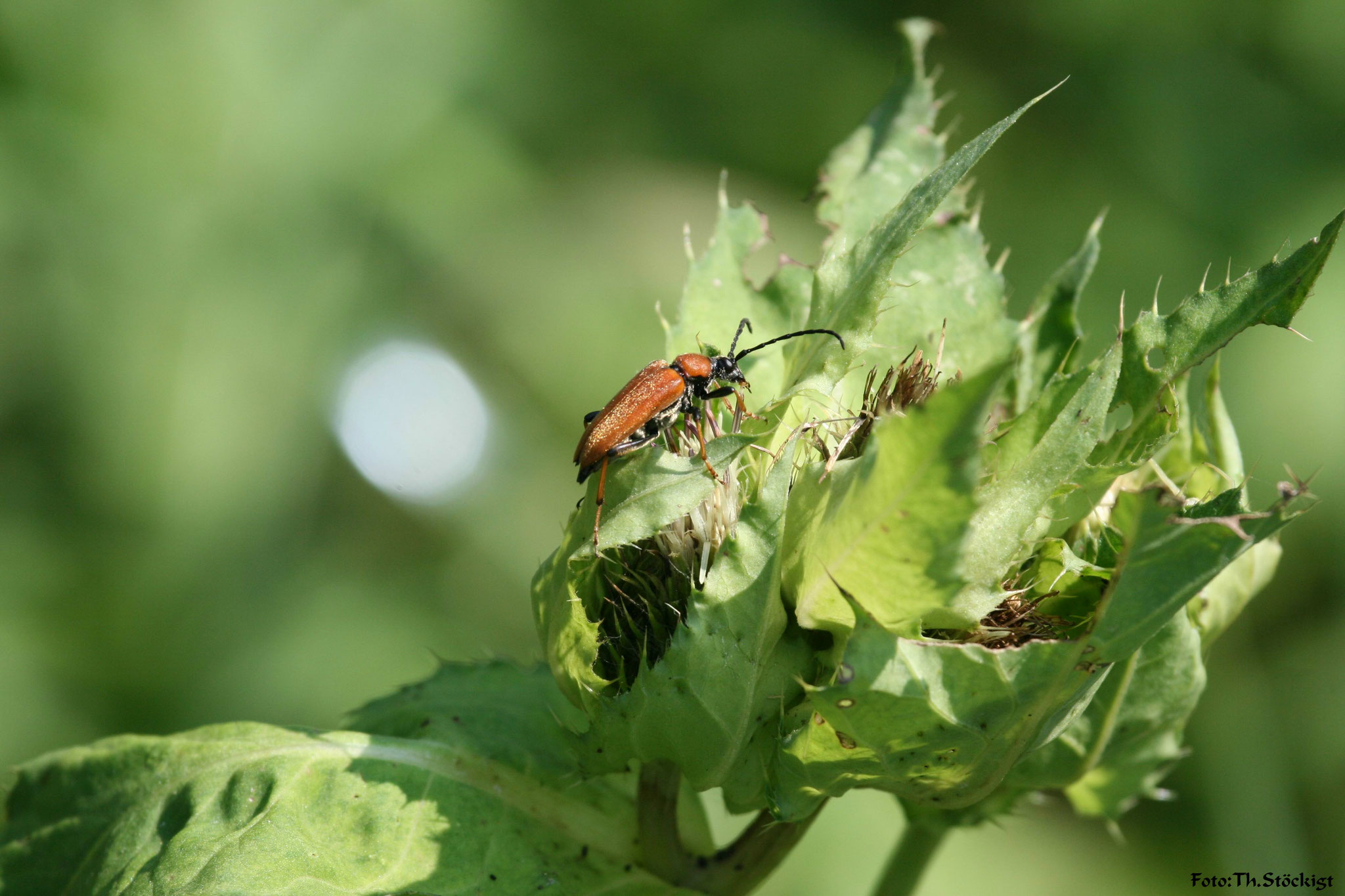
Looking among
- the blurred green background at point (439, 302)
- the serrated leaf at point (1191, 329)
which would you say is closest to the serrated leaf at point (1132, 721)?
the serrated leaf at point (1191, 329)

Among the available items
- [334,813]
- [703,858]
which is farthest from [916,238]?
[334,813]

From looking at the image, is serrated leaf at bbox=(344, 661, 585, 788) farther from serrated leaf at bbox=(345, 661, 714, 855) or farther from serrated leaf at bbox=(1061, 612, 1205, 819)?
serrated leaf at bbox=(1061, 612, 1205, 819)

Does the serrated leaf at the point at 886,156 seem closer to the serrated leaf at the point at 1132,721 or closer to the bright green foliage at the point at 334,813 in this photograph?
the serrated leaf at the point at 1132,721

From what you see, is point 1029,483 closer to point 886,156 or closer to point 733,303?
point 733,303

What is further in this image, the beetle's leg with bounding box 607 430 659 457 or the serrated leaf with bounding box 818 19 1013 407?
the serrated leaf with bounding box 818 19 1013 407

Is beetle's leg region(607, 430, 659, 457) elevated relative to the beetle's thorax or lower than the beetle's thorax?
lower

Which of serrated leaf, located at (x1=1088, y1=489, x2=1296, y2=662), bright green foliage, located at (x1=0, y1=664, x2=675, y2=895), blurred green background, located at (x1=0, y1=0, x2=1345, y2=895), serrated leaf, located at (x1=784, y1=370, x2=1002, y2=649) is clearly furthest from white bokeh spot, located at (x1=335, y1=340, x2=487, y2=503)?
serrated leaf, located at (x1=1088, y1=489, x2=1296, y2=662)

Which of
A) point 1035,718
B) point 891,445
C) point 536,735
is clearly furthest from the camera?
point 536,735

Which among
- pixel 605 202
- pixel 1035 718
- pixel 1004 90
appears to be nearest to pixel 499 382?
pixel 605 202

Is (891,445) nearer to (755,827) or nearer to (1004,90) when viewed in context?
(755,827)
